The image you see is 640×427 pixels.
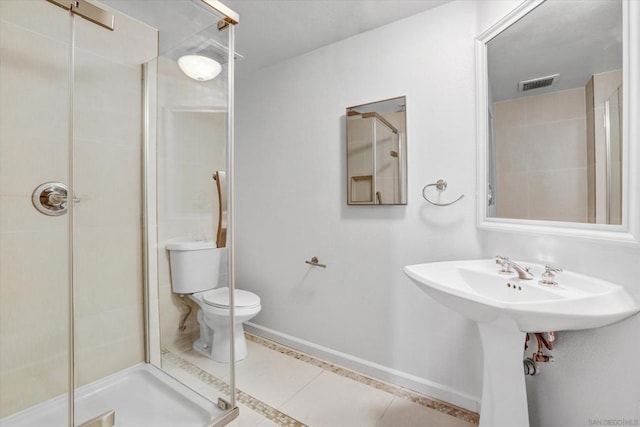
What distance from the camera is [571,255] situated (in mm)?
1088

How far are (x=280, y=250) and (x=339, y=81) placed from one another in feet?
4.36

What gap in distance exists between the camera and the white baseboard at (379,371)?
150 centimetres

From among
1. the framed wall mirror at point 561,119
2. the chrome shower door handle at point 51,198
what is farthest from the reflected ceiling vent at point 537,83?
the chrome shower door handle at point 51,198

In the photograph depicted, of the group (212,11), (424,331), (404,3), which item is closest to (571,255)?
(424,331)

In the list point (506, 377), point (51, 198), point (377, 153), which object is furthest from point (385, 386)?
point (51, 198)

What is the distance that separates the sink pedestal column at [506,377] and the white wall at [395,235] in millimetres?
226

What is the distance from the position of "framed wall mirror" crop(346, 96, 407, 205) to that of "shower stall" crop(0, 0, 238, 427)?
0.84m

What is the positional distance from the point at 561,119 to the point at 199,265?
1686 mm

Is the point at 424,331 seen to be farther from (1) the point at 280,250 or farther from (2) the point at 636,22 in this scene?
(2) the point at 636,22

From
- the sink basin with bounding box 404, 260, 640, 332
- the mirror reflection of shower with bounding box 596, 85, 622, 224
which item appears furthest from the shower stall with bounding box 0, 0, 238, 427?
the mirror reflection of shower with bounding box 596, 85, 622, 224

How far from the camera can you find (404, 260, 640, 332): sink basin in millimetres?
798

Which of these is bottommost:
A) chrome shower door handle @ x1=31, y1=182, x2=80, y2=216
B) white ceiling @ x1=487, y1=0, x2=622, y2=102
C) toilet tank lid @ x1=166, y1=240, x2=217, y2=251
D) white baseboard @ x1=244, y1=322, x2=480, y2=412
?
white baseboard @ x1=244, y1=322, x2=480, y2=412

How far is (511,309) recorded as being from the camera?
0.81 metres

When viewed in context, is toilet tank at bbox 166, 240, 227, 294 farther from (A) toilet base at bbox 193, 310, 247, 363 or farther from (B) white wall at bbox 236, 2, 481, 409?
(B) white wall at bbox 236, 2, 481, 409
